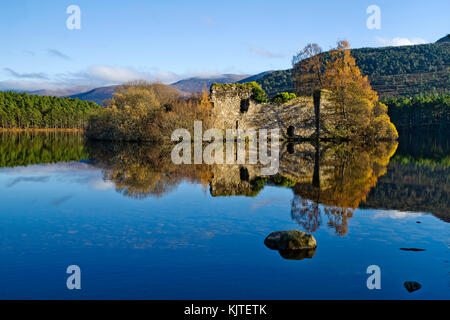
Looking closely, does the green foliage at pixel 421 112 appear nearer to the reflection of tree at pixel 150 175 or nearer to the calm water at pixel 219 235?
the calm water at pixel 219 235

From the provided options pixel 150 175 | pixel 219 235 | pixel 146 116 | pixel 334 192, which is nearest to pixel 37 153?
pixel 146 116

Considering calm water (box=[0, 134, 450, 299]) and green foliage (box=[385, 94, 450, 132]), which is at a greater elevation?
green foliage (box=[385, 94, 450, 132])

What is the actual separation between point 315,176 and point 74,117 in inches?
4299

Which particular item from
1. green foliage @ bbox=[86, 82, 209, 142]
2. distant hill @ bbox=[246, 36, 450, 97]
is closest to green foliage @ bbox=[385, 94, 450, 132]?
distant hill @ bbox=[246, 36, 450, 97]

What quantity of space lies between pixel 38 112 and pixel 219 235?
355 feet

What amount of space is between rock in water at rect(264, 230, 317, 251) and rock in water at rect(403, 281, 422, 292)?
1985 mm

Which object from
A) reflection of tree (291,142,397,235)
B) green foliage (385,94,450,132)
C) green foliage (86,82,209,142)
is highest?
green foliage (385,94,450,132)

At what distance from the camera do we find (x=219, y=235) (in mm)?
8805

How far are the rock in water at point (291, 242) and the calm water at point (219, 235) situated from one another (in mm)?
199

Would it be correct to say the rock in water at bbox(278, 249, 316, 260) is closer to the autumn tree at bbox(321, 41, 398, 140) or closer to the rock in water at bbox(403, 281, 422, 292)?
the rock in water at bbox(403, 281, 422, 292)

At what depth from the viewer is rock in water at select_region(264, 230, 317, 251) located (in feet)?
25.9

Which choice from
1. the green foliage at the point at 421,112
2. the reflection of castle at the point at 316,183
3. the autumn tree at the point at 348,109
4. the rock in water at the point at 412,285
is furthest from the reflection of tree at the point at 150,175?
the green foliage at the point at 421,112

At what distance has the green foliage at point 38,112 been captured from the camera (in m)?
97.6

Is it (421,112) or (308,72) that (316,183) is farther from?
(421,112)
